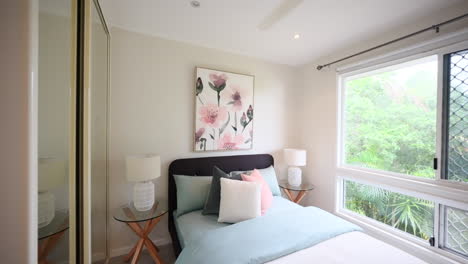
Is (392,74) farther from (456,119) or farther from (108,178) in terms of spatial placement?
(108,178)

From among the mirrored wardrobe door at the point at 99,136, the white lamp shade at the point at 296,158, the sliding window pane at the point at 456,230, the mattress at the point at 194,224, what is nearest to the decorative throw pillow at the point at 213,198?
the mattress at the point at 194,224

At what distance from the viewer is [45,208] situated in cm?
72

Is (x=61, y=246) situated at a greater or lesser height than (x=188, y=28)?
lesser

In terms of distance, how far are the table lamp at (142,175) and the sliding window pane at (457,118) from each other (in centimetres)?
270

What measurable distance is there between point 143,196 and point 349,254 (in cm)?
177

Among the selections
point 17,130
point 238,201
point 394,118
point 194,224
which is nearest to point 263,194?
point 238,201

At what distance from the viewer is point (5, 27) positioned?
0.50 meters

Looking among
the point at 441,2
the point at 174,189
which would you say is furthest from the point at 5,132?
the point at 441,2

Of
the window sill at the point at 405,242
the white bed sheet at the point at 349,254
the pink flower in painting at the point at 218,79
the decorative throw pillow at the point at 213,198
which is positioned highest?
the pink flower in painting at the point at 218,79

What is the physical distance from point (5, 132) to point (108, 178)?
156 centimetres

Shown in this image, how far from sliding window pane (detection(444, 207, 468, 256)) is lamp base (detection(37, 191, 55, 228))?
9.28 ft

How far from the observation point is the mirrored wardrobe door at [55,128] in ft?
2.23

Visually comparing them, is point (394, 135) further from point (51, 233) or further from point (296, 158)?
point (51, 233)

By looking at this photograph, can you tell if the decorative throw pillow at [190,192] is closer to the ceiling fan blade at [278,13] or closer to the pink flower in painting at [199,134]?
the pink flower in painting at [199,134]
